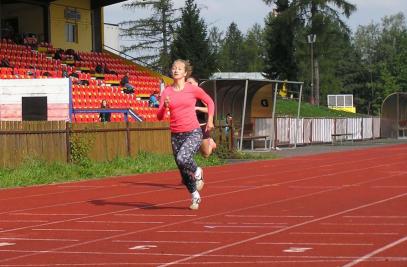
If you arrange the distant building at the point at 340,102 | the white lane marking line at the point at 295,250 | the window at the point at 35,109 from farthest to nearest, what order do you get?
1. the distant building at the point at 340,102
2. the window at the point at 35,109
3. the white lane marking line at the point at 295,250

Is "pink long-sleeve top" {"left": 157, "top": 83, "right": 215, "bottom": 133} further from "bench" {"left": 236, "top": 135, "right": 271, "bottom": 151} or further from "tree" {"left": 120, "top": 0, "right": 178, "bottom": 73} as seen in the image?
"tree" {"left": 120, "top": 0, "right": 178, "bottom": 73}

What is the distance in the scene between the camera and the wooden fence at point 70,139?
64.6 feet

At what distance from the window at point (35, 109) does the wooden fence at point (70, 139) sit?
384 cm

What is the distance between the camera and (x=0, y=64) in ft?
105

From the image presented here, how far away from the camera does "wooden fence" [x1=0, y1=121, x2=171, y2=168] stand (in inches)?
775

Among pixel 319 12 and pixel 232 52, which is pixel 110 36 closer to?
pixel 319 12

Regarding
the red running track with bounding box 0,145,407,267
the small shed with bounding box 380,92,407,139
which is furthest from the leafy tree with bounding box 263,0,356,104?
the red running track with bounding box 0,145,407,267

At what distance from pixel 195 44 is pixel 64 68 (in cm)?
2901

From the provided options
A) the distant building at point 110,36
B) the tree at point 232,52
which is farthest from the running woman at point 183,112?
the tree at point 232,52

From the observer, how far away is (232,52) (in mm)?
153500

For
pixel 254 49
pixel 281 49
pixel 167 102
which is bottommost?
pixel 167 102

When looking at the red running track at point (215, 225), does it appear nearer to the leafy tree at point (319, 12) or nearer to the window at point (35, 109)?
the window at point (35, 109)

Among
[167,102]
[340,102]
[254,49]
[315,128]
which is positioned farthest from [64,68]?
[254,49]

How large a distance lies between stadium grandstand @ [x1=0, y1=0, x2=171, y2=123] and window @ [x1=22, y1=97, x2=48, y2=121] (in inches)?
1.3
